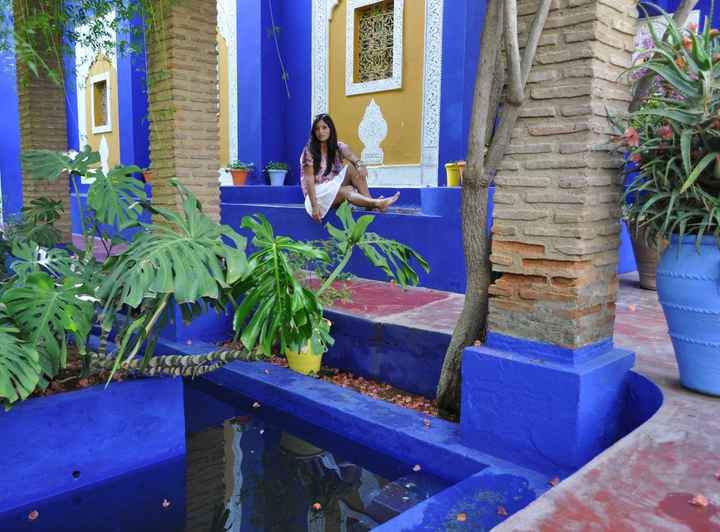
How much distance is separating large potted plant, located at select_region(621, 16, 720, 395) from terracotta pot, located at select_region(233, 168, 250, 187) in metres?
7.34

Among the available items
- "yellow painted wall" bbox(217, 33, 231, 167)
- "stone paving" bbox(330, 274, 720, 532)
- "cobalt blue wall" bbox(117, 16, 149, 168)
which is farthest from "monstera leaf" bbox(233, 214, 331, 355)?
"cobalt blue wall" bbox(117, 16, 149, 168)

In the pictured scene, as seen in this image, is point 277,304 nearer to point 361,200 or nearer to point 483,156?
point 483,156

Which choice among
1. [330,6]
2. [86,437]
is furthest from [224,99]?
[86,437]

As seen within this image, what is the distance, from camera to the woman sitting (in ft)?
21.0

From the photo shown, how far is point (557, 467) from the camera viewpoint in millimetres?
2674

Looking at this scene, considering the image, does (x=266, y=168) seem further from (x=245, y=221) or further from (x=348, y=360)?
(x=245, y=221)

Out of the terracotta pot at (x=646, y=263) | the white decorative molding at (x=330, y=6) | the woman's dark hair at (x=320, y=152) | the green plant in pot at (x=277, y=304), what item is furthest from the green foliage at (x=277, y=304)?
the white decorative molding at (x=330, y=6)

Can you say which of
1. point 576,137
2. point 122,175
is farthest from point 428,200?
point 576,137

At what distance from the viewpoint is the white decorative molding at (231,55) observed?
9.73m

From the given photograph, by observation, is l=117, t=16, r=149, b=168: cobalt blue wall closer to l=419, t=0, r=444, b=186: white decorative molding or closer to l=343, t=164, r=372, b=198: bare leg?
l=419, t=0, r=444, b=186: white decorative molding

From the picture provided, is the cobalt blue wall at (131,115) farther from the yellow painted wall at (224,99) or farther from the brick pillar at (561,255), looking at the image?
the brick pillar at (561,255)

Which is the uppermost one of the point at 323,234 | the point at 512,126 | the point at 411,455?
the point at 512,126

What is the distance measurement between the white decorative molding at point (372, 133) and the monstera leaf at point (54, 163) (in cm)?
492

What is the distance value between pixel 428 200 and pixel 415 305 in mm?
1240
